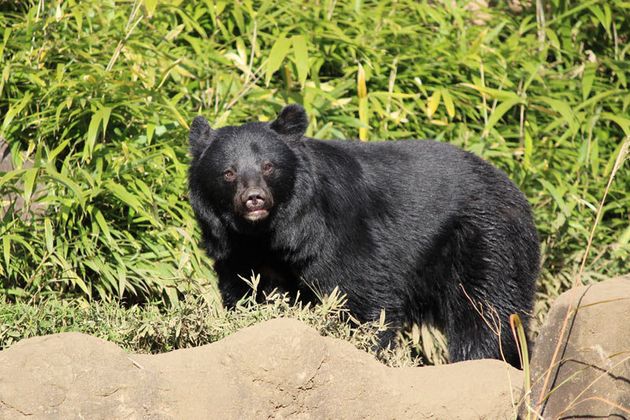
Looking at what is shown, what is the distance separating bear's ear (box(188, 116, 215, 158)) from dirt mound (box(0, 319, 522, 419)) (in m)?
2.21

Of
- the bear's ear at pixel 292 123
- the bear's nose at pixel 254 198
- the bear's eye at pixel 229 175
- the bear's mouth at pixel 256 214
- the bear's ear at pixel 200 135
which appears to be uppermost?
the bear's ear at pixel 292 123

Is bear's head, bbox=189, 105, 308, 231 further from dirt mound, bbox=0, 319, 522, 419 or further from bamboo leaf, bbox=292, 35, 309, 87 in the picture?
dirt mound, bbox=0, 319, 522, 419

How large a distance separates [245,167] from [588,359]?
7.48 feet

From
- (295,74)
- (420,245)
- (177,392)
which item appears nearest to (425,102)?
(295,74)

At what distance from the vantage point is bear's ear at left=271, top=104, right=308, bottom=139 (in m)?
5.79

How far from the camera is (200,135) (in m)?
5.91

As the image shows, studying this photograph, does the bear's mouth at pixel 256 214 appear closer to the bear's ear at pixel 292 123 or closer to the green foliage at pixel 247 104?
the bear's ear at pixel 292 123

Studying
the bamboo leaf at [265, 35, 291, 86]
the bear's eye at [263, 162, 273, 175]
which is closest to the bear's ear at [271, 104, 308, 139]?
the bear's eye at [263, 162, 273, 175]

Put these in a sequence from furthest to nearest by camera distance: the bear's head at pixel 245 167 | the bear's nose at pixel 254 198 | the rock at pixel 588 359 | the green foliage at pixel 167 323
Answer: the bear's head at pixel 245 167 < the bear's nose at pixel 254 198 < the green foliage at pixel 167 323 < the rock at pixel 588 359

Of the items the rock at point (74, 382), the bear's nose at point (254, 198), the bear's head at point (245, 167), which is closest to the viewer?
the rock at point (74, 382)

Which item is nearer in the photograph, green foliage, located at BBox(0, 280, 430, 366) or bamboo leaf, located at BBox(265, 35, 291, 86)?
green foliage, located at BBox(0, 280, 430, 366)

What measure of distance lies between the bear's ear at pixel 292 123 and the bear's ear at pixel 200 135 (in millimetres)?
368

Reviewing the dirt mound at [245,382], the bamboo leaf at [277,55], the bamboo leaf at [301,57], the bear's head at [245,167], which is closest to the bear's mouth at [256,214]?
the bear's head at [245,167]

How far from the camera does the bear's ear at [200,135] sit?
5891 millimetres
